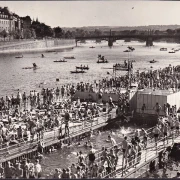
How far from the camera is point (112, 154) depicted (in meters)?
15.7

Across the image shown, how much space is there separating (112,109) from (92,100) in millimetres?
4133

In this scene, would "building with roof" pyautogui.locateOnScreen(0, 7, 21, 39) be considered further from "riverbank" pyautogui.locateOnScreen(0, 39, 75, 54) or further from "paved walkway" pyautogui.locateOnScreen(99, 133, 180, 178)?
"paved walkway" pyautogui.locateOnScreen(99, 133, 180, 178)

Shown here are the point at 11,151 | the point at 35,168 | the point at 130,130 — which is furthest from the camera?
the point at 130,130

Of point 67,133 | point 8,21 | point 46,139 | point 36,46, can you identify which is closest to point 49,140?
point 46,139

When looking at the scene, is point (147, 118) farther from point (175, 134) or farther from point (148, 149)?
point (148, 149)

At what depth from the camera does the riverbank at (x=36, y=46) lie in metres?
113

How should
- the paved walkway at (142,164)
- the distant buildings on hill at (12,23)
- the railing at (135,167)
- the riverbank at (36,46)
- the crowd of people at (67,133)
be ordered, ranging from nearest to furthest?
the crowd of people at (67,133)
the railing at (135,167)
the paved walkway at (142,164)
the riverbank at (36,46)
the distant buildings on hill at (12,23)

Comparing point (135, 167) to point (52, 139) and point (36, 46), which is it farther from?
point (36, 46)

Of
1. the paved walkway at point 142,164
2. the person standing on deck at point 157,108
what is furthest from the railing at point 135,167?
the person standing on deck at point 157,108

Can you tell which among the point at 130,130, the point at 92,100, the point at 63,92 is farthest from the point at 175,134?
the point at 63,92

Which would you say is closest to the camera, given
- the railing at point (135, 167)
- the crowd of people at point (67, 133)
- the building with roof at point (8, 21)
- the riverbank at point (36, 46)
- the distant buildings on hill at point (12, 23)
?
the crowd of people at point (67, 133)

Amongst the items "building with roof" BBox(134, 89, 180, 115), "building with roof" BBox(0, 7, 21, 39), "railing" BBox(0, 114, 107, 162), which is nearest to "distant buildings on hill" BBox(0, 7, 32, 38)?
"building with roof" BBox(0, 7, 21, 39)

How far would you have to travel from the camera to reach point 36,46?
136m

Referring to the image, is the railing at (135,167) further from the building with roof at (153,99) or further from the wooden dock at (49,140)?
the building with roof at (153,99)
